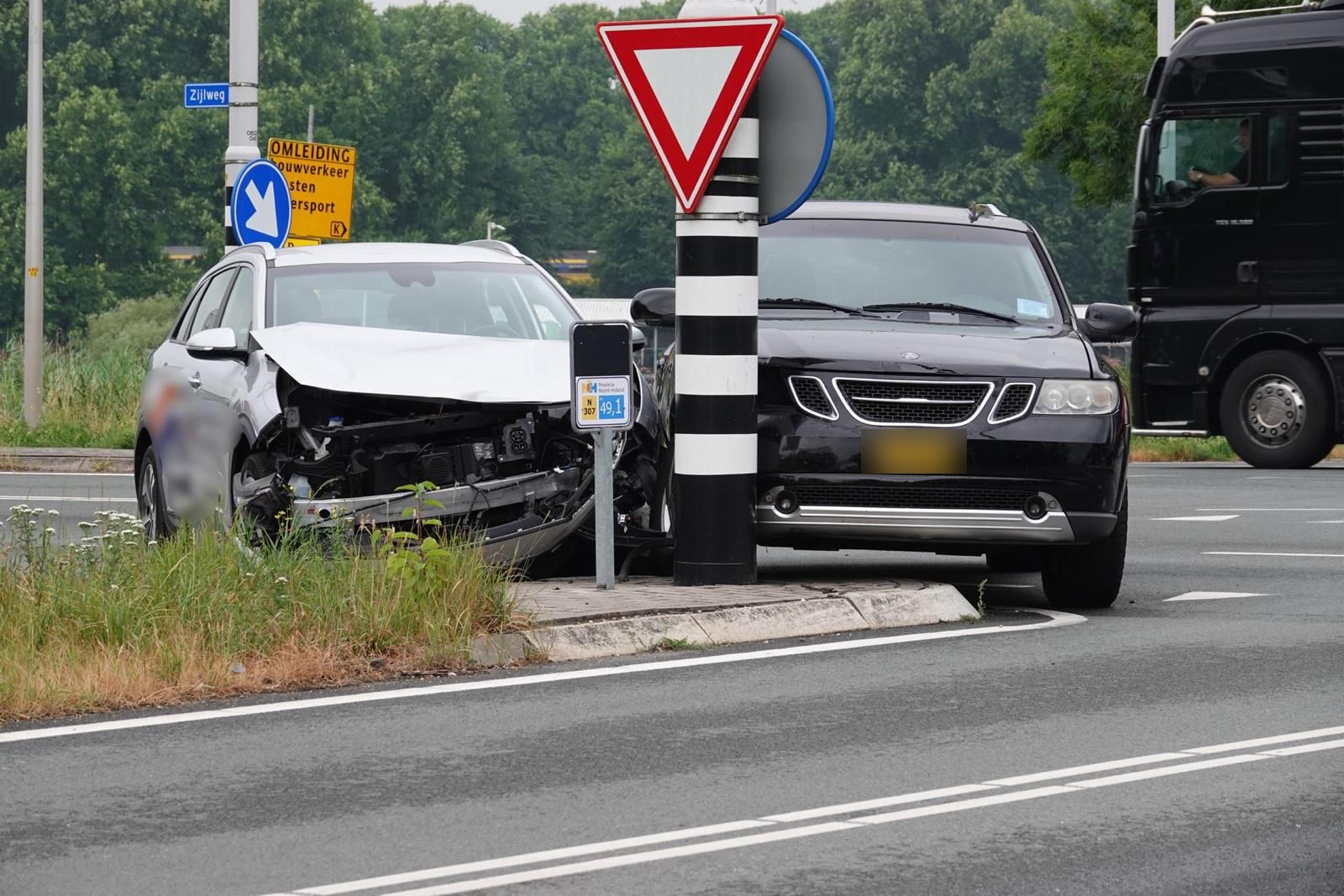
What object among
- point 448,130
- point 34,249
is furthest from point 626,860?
point 448,130

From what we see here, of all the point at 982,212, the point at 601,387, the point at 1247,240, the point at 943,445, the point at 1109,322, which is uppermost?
the point at 1247,240

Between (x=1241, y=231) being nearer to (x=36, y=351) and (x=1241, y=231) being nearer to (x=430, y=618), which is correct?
(x=36, y=351)

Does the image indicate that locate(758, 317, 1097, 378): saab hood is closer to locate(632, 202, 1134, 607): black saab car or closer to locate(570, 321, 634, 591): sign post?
locate(632, 202, 1134, 607): black saab car

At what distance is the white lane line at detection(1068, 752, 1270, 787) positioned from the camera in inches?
253

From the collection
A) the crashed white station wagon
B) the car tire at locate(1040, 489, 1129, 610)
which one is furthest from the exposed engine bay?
the car tire at locate(1040, 489, 1129, 610)

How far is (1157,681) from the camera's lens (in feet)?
27.1

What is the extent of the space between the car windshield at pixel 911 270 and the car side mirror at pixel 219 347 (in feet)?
8.33

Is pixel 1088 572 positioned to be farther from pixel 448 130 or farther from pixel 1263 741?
pixel 448 130

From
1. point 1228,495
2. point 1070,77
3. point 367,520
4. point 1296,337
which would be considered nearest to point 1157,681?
point 367,520

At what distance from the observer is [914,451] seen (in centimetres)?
981

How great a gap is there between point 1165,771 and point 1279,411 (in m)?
15.0

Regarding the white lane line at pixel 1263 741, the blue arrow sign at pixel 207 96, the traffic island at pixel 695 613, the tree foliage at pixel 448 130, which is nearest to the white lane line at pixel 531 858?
the white lane line at pixel 1263 741

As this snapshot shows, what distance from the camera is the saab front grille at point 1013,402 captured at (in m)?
9.85

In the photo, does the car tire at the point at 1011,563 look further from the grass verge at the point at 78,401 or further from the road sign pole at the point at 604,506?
the grass verge at the point at 78,401
